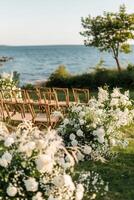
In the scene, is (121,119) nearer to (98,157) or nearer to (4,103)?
(98,157)

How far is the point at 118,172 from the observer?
410 inches

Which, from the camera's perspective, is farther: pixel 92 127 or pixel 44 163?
pixel 92 127

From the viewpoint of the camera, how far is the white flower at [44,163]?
5.93 metres

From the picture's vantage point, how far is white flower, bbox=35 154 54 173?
5929 millimetres

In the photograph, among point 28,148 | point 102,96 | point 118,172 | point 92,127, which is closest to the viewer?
point 28,148

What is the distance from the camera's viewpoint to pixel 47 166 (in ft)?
19.5

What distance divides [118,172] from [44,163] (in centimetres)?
470

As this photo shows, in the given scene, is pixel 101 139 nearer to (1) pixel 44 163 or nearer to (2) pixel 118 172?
(2) pixel 118 172

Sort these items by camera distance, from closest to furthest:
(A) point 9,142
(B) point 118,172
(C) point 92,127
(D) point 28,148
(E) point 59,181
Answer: (E) point 59,181
(D) point 28,148
(A) point 9,142
(B) point 118,172
(C) point 92,127

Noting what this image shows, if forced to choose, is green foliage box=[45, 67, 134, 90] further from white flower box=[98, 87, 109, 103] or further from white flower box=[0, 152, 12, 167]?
white flower box=[0, 152, 12, 167]

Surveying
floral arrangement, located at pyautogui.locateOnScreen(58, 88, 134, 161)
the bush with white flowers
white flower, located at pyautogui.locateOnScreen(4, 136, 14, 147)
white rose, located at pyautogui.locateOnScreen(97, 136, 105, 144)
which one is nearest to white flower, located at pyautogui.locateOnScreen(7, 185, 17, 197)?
the bush with white flowers

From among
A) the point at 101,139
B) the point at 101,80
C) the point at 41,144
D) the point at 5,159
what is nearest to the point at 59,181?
the point at 41,144

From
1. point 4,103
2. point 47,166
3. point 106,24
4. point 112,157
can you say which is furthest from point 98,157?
point 106,24

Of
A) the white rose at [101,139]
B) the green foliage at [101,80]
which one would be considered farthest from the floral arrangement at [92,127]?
the green foliage at [101,80]
